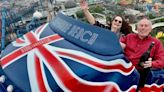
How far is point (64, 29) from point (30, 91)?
687 mm

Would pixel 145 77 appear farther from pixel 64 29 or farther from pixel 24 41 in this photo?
pixel 24 41

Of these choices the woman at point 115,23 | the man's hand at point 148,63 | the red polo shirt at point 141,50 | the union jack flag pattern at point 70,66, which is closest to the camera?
the union jack flag pattern at point 70,66

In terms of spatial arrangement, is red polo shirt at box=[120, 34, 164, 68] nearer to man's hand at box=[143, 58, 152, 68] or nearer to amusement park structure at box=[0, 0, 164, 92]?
man's hand at box=[143, 58, 152, 68]

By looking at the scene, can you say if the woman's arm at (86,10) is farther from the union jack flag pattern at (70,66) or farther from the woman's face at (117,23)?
the union jack flag pattern at (70,66)

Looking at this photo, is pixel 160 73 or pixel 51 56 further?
pixel 160 73

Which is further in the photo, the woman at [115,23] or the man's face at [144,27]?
the woman at [115,23]

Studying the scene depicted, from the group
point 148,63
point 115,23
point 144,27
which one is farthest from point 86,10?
point 148,63

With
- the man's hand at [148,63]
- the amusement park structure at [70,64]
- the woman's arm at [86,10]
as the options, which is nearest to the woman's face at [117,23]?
the woman's arm at [86,10]

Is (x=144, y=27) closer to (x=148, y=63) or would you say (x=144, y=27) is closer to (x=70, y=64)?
(x=148, y=63)

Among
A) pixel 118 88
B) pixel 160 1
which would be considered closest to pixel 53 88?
pixel 118 88

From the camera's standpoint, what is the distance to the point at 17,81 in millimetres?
3318

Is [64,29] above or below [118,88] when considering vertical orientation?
above

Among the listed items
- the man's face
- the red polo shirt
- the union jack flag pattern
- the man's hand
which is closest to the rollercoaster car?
the union jack flag pattern

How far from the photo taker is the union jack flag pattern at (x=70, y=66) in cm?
318
